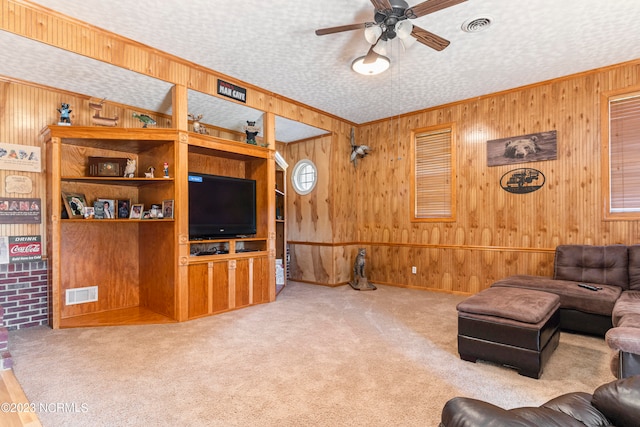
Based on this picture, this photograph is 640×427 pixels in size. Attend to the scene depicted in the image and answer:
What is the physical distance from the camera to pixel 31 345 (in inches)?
117

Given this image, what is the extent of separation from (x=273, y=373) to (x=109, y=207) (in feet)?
9.19

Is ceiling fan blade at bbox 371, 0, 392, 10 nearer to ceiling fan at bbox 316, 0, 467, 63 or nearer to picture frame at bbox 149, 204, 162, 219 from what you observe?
ceiling fan at bbox 316, 0, 467, 63

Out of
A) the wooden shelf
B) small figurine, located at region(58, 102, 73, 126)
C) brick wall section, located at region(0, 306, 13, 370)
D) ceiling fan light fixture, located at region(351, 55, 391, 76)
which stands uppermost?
ceiling fan light fixture, located at region(351, 55, 391, 76)

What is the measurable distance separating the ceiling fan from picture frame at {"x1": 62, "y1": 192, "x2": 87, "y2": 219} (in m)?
3.06

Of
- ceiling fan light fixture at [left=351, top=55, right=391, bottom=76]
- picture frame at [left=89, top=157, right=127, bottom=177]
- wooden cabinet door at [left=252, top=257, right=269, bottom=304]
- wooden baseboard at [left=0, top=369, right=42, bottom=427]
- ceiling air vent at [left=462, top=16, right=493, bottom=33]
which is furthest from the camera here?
wooden cabinet door at [left=252, top=257, right=269, bottom=304]

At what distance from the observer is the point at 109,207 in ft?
Answer: 12.7

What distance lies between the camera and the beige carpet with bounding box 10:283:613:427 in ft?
6.35

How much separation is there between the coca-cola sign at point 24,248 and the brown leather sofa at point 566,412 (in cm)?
426

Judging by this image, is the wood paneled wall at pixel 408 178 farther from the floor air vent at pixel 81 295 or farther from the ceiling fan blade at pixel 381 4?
the ceiling fan blade at pixel 381 4

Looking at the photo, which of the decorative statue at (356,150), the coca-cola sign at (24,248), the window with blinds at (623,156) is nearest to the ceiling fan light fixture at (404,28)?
the window with blinds at (623,156)

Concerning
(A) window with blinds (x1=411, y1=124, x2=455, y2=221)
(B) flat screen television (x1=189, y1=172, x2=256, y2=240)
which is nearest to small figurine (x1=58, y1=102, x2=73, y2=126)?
(B) flat screen television (x1=189, y1=172, x2=256, y2=240)

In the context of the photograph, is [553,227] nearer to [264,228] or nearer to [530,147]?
[530,147]

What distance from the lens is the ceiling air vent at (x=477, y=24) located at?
2961mm

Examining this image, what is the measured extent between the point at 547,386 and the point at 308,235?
4300mm
